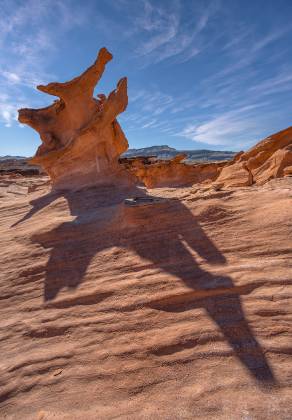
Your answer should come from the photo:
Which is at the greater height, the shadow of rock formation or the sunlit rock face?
the sunlit rock face

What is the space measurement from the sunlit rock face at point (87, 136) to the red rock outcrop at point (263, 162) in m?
5.63

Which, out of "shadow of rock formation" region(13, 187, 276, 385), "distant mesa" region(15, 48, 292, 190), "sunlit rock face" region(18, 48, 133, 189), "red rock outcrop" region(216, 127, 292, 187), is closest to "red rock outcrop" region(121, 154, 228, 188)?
"red rock outcrop" region(216, 127, 292, 187)

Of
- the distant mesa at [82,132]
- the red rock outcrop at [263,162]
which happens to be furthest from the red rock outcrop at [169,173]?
the distant mesa at [82,132]

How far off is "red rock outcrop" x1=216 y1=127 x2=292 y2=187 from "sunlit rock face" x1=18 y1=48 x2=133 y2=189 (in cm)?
563

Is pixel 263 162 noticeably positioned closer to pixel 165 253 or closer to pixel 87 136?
pixel 87 136

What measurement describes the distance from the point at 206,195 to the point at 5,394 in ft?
11.6

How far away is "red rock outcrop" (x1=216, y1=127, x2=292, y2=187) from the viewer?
34.4ft

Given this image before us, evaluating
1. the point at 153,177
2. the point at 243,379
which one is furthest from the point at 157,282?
the point at 153,177

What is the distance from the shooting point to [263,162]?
42.8 feet

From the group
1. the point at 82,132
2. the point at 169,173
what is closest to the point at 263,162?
the point at 82,132

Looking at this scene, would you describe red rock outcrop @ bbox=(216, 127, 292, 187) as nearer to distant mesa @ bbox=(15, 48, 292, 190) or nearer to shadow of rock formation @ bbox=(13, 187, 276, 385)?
distant mesa @ bbox=(15, 48, 292, 190)

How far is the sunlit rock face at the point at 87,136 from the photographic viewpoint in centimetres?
776

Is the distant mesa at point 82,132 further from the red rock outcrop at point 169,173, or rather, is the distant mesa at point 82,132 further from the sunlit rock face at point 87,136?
the red rock outcrop at point 169,173

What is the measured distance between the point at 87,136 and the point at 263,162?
27.9 feet
